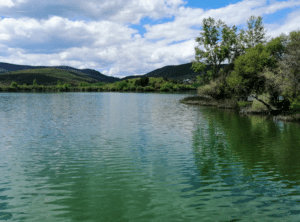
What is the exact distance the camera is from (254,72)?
161ft

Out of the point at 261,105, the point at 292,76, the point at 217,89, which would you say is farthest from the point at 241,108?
the point at 292,76

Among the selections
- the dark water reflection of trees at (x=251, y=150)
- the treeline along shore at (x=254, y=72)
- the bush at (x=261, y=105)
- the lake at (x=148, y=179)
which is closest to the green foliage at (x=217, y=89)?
the treeline along shore at (x=254, y=72)

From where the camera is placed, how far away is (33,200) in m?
10.0

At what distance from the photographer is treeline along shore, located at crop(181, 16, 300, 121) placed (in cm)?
3678

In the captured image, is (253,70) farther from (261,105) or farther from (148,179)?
(148,179)

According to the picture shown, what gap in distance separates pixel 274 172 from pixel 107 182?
32.2 feet

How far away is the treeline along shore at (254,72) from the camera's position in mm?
36781

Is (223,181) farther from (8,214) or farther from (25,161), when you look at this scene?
(25,161)

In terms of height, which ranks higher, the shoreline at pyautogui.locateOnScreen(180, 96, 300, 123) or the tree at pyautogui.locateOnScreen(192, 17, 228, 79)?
the tree at pyautogui.locateOnScreen(192, 17, 228, 79)

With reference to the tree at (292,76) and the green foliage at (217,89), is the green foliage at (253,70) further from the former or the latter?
the green foliage at (217,89)

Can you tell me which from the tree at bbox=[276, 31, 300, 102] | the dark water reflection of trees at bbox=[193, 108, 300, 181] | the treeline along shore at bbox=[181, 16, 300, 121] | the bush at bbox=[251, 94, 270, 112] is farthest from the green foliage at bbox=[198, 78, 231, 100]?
the dark water reflection of trees at bbox=[193, 108, 300, 181]

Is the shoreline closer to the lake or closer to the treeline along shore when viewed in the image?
the treeline along shore

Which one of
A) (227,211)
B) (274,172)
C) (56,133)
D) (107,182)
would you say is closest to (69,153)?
(107,182)

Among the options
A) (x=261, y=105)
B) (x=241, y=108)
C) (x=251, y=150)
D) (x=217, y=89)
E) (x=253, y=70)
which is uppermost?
A: (x=253, y=70)
